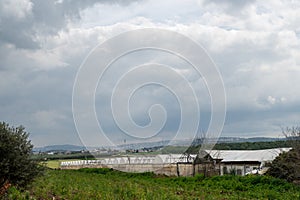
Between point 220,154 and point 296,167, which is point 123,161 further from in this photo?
point 296,167

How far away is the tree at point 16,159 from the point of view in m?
14.6

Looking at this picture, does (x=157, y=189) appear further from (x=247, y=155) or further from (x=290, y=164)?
(x=247, y=155)

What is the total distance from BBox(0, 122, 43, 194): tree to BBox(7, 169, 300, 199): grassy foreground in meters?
0.49

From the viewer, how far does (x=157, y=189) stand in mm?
23969

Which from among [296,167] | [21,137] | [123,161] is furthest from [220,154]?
[21,137]

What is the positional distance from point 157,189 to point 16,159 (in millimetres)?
10754

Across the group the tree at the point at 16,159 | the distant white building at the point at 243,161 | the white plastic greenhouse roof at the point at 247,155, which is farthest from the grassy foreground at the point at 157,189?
the white plastic greenhouse roof at the point at 247,155

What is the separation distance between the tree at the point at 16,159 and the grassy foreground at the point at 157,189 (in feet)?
1.61

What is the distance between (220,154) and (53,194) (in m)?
41.0

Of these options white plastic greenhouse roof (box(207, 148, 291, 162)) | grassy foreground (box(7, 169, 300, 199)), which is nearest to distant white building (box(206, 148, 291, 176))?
white plastic greenhouse roof (box(207, 148, 291, 162))

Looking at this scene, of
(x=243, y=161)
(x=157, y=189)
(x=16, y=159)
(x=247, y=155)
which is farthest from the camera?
(x=247, y=155)

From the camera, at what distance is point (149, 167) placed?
174ft

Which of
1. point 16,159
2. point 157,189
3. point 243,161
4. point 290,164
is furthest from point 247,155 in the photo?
point 16,159

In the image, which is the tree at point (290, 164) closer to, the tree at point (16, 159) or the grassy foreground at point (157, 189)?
the grassy foreground at point (157, 189)
